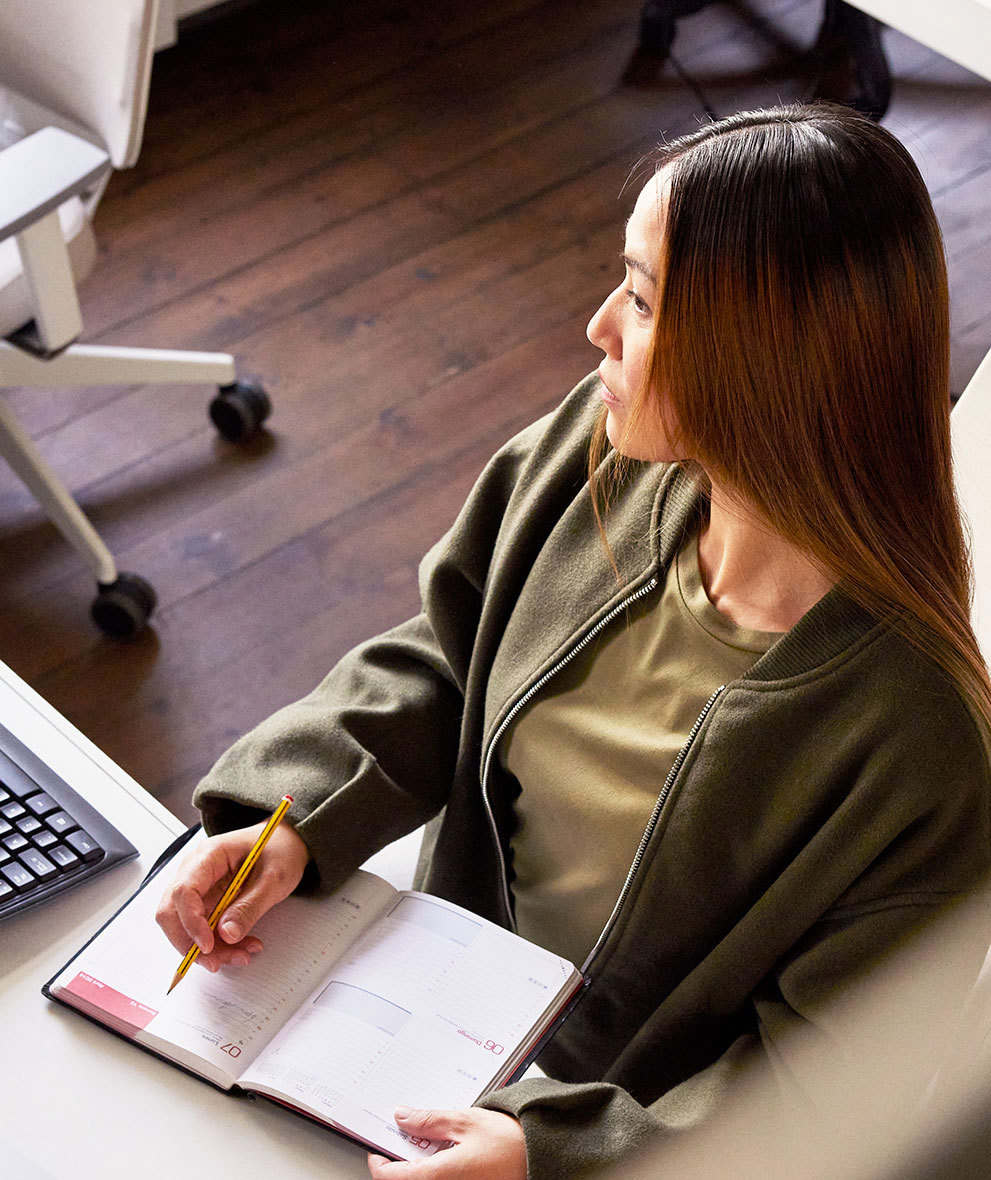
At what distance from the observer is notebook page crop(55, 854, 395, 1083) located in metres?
0.78

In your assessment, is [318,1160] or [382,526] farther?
[382,526]

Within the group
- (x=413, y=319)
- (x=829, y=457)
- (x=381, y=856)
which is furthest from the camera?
(x=413, y=319)

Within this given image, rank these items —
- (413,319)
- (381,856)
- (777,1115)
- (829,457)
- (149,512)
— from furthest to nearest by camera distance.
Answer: (413,319)
(149,512)
(381,856)
(829,457)
(777,1115)

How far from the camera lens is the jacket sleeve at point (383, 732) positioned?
2.98 feet

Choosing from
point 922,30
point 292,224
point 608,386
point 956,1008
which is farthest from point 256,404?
point 956,1008

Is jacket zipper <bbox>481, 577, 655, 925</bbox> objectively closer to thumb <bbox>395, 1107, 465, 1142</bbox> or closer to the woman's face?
the woman's face

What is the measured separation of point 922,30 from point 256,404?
1.20m

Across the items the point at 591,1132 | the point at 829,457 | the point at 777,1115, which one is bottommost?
the point at 591,1132

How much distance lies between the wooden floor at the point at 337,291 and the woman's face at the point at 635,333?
3.89ft

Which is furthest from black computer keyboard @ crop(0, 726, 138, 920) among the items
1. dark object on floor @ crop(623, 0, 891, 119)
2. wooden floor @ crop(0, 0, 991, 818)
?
dark object on floor @ crop(623, 0, 891, 119)

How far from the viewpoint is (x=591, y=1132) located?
0.73 meters

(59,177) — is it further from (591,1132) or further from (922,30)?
(591,1132)

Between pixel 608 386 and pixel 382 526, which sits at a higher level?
pixel 608 386

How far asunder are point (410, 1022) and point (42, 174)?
3.77 ft
